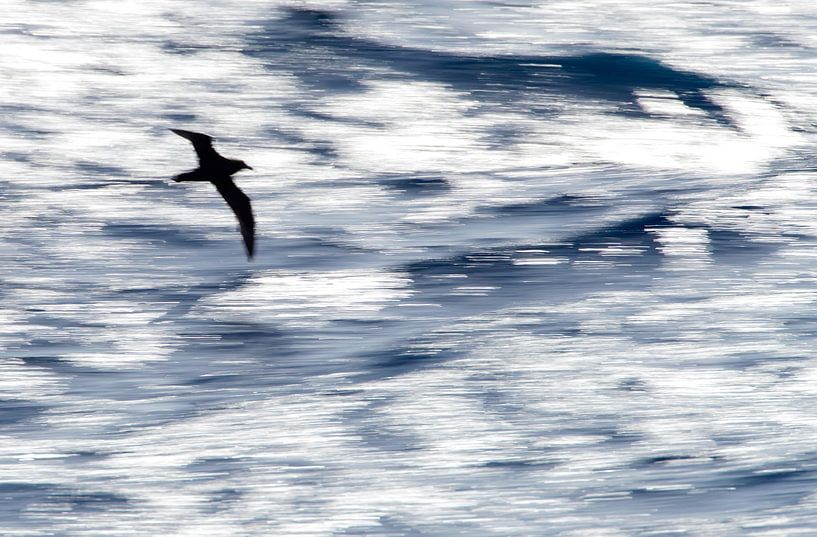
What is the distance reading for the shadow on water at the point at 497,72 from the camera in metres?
11.5

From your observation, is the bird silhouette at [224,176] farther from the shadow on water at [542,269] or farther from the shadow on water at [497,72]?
the shadow on water at [497,72]

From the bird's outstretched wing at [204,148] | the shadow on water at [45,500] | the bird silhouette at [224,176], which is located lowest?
the shadow on water at [45,500]

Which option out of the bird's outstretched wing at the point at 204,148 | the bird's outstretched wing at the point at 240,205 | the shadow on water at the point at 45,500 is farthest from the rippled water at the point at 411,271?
the bird's outstretched wing at the point at 204,148

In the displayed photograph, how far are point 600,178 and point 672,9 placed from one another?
13.6 feet

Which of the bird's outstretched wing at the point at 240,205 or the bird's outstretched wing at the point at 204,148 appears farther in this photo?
the bird's outstretched wing at the point at 240,205

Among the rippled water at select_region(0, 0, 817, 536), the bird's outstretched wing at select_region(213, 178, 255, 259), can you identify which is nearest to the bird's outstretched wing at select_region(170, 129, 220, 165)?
the bird's outstretched wing at select_region(213, 178, 255, 259)

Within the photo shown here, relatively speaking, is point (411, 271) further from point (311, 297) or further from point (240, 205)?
point (240, 205)

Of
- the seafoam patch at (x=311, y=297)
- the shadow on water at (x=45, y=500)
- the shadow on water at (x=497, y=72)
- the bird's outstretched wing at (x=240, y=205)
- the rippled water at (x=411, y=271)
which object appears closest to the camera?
the shadow on water at (x=45, y=500)

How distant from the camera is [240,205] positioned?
688 cm

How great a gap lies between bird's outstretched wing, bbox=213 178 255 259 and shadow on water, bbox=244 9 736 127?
4.68 meters

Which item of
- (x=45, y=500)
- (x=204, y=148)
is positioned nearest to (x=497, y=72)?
(x=204, y=148)

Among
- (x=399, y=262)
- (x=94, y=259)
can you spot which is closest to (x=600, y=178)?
(x=399, y=262)

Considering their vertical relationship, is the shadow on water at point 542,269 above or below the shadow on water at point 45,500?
above

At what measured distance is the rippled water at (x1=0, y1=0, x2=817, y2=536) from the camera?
6.29 metres
